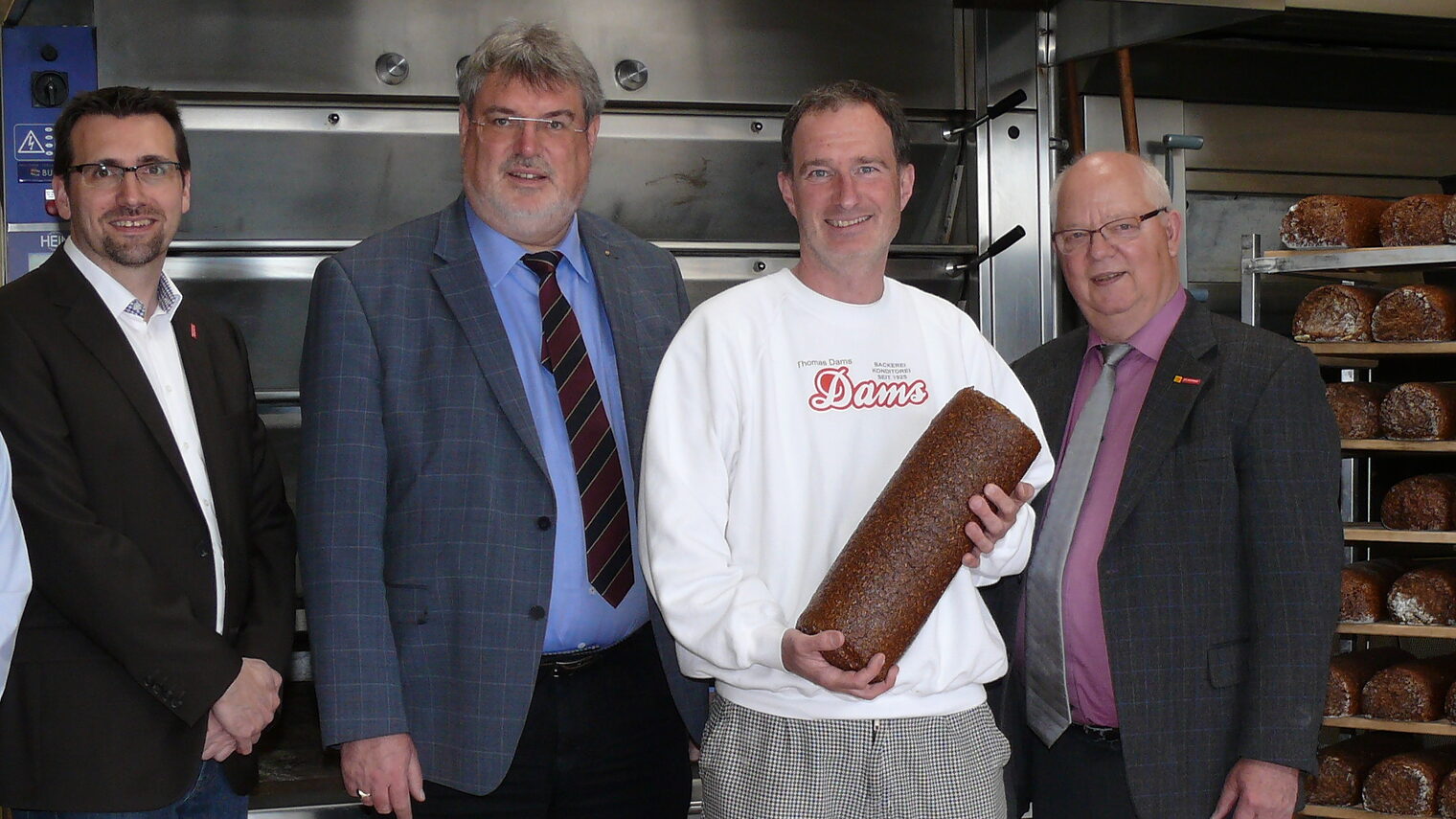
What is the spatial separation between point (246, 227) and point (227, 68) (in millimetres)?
339

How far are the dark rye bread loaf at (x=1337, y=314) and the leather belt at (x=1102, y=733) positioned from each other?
1.34 meters

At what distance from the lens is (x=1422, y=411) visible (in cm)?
284

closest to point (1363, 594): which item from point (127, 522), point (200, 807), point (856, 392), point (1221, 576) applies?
point (1221, 576)

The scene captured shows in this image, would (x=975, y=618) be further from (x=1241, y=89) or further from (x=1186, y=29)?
(x=1241, y=89)

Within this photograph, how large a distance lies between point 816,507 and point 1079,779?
2.51 feet

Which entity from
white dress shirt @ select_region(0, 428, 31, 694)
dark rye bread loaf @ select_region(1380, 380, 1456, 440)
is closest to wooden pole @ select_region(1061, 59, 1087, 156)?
dark rye bread loaf @ select_region(1380, 380, 1456, 440)

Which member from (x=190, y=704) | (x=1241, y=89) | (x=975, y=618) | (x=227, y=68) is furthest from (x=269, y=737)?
(x=1241, y=89)

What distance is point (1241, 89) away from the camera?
362 centimetres

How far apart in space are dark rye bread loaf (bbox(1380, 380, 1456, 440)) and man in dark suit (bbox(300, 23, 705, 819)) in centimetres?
179

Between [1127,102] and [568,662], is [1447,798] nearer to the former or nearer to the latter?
[1127,102]

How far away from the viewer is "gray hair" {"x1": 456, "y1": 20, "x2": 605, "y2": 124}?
1.94 m

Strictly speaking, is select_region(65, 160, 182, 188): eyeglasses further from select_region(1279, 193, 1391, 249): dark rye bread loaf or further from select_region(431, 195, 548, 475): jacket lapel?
select_region(1279, 193, 1391, 249): dark rye bread loaf

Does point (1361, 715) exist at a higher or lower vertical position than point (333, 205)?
lower

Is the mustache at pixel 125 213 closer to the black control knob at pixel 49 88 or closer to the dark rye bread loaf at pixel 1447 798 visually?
the black control knob at pixel 49 88
